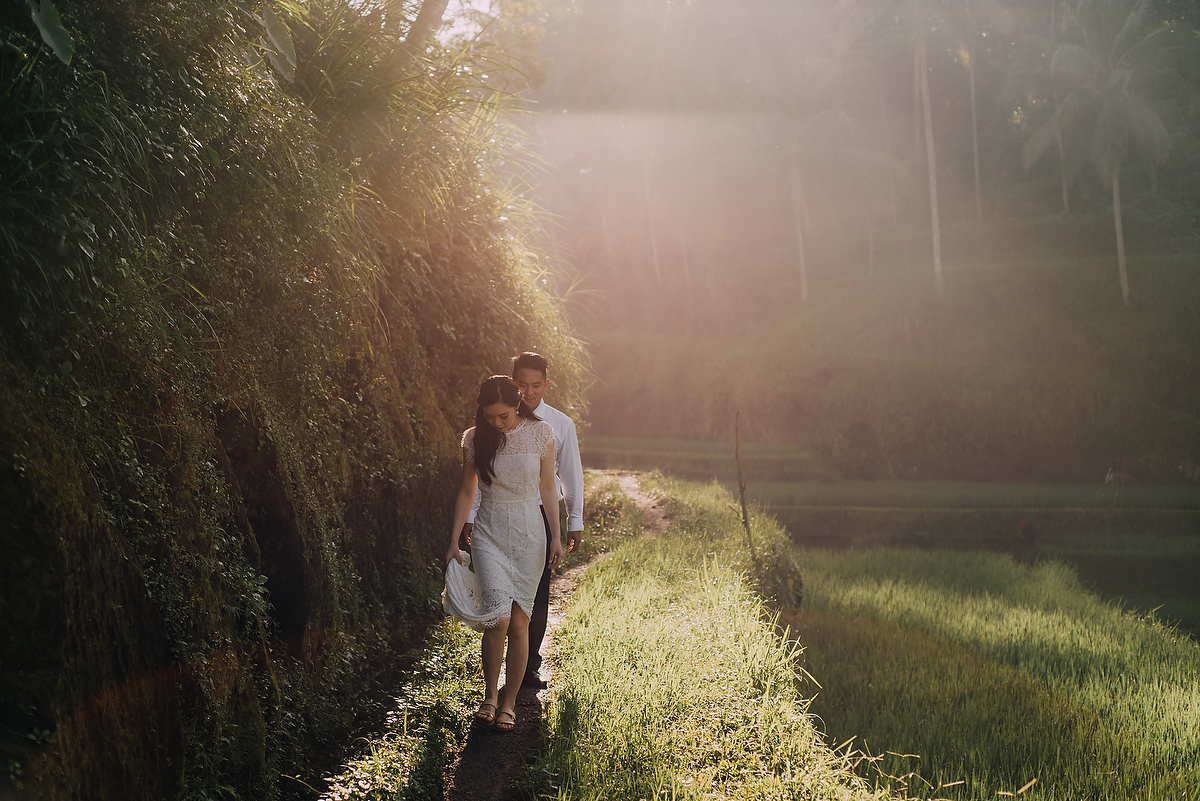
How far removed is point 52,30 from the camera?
7.38ft

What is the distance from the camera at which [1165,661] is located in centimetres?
841

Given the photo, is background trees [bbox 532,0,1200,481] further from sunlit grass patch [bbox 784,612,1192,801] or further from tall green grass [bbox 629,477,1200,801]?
sunlit grass patch [bbox 784,612,1192,801]

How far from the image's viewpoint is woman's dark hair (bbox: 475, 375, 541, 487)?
361 cm

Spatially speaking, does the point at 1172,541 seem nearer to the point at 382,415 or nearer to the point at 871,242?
the point at 382,415

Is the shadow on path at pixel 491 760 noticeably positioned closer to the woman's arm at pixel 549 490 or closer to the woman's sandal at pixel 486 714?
the woman's sandal at pixel 486 714

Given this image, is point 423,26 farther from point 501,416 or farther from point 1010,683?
point 1010,683

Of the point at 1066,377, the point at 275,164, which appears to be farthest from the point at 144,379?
the point at 1066,377

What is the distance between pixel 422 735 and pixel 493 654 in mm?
465

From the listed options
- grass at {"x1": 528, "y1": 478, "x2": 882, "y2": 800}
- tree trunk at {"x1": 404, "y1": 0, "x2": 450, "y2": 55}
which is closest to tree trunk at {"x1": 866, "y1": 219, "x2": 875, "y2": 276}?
tree trunk at {"x1": 404, "y1": 0, "x2": 450, "y2": 55}

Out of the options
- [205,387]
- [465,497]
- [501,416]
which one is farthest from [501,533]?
[205,387]

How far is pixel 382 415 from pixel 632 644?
2323 millimetres

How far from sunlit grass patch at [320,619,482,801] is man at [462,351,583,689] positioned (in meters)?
0.36

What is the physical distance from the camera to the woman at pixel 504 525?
3.65 m

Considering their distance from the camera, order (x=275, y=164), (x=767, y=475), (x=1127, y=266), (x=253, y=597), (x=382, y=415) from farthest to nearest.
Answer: (x=1127, y=266) < (x=767, y=475) < (x=382, y=415) < (x=275, y=164) < (x=253, y=597)
